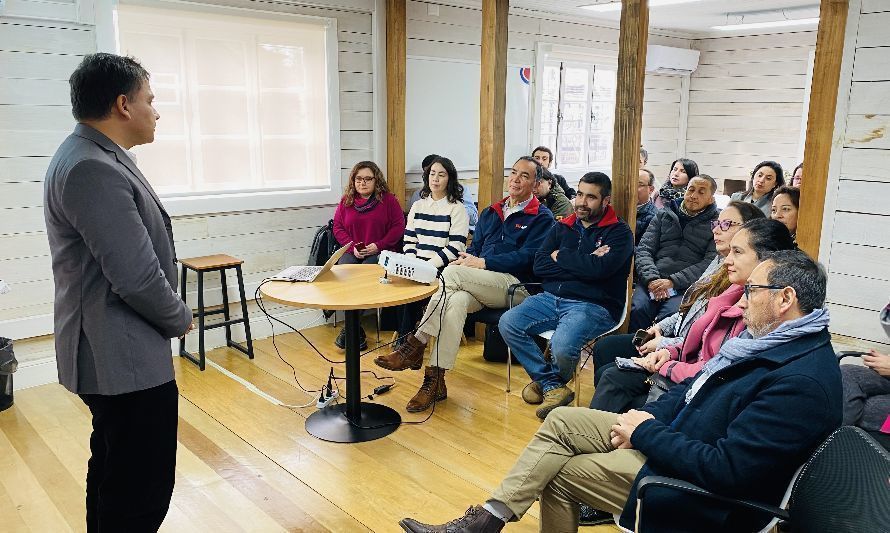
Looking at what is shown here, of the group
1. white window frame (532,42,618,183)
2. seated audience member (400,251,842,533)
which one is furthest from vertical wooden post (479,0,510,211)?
seated audience member (400,251,842,533)

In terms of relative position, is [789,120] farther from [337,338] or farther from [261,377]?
[261,377]

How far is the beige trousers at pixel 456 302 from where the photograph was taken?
3607 millimetres

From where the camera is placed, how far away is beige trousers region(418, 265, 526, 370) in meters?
3.61

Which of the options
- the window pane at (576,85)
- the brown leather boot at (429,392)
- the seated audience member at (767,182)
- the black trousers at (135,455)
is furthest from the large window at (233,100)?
the window pane at (576,85)

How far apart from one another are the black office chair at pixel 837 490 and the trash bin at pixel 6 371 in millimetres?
3295

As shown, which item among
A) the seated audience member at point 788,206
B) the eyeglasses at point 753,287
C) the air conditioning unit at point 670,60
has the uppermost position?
the air conditioning unit at point 670,60

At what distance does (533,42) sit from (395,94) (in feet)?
6.55

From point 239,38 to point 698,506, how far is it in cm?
407

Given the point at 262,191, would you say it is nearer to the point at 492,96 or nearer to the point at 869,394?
the point at 492,96

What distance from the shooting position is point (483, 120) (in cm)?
450

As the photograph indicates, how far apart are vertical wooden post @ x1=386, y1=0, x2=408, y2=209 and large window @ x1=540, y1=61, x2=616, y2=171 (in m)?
2.06

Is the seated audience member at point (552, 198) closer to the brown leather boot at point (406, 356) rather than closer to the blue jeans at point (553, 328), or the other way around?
the blue jeans at point (553, 328)

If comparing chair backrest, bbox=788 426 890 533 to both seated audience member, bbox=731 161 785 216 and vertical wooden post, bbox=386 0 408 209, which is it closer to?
seated audience member, bbox=731 161 785 216

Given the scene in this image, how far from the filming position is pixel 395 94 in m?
5.14
